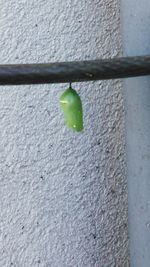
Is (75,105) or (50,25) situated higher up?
(50,25)

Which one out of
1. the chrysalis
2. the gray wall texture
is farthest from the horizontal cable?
the gray wall texture

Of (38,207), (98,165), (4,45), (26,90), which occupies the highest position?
(4,45)

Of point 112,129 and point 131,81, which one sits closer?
point 131,81

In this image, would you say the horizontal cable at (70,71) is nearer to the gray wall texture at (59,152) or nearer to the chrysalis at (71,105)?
the chrysalis at (71,105)

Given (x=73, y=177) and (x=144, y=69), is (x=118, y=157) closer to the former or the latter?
(x=73, y=177)

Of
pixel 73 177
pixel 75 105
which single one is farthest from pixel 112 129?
pixel 75 105

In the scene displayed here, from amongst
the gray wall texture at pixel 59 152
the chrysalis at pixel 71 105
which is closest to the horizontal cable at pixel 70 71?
the chrysalis at pixel 71 105

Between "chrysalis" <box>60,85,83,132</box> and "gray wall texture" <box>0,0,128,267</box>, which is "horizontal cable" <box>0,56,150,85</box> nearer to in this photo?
"chrysalis" <box>60,85,83,132</box>
